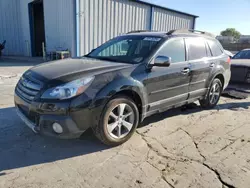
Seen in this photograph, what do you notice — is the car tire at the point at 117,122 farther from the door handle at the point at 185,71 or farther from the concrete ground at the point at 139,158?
the door handle at the point at 185,71

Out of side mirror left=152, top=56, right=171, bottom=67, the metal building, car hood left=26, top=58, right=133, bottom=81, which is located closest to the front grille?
car hood left=26, top=58, right=133, bottom=81

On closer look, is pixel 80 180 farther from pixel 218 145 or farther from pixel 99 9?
pixel 99 9

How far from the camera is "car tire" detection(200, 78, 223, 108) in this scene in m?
5.23

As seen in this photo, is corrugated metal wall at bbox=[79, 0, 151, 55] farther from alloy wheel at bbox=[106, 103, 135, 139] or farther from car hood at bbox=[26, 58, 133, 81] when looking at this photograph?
alloy wheel at bbox=[106, 103, 135, 139]

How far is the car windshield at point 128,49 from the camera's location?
12.4 ft

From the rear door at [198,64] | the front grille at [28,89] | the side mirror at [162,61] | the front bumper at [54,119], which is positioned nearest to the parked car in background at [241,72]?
the rear door at [198,64]

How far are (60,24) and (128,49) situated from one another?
9.55m

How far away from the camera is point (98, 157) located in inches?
120

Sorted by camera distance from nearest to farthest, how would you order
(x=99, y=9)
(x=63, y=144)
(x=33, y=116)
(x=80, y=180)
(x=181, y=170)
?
(x=80, y=180) < (x=181, y=170) < (x=33, y=116) < (x=63, y=144) < (x=99, y=9)

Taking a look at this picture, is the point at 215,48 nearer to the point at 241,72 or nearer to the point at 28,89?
the point at 241,72

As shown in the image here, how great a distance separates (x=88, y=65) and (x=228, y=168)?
251 cm

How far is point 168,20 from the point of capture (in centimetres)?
1622

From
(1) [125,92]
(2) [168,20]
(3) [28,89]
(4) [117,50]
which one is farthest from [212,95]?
(2) [168,20]

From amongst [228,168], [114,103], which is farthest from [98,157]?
[228,168]
